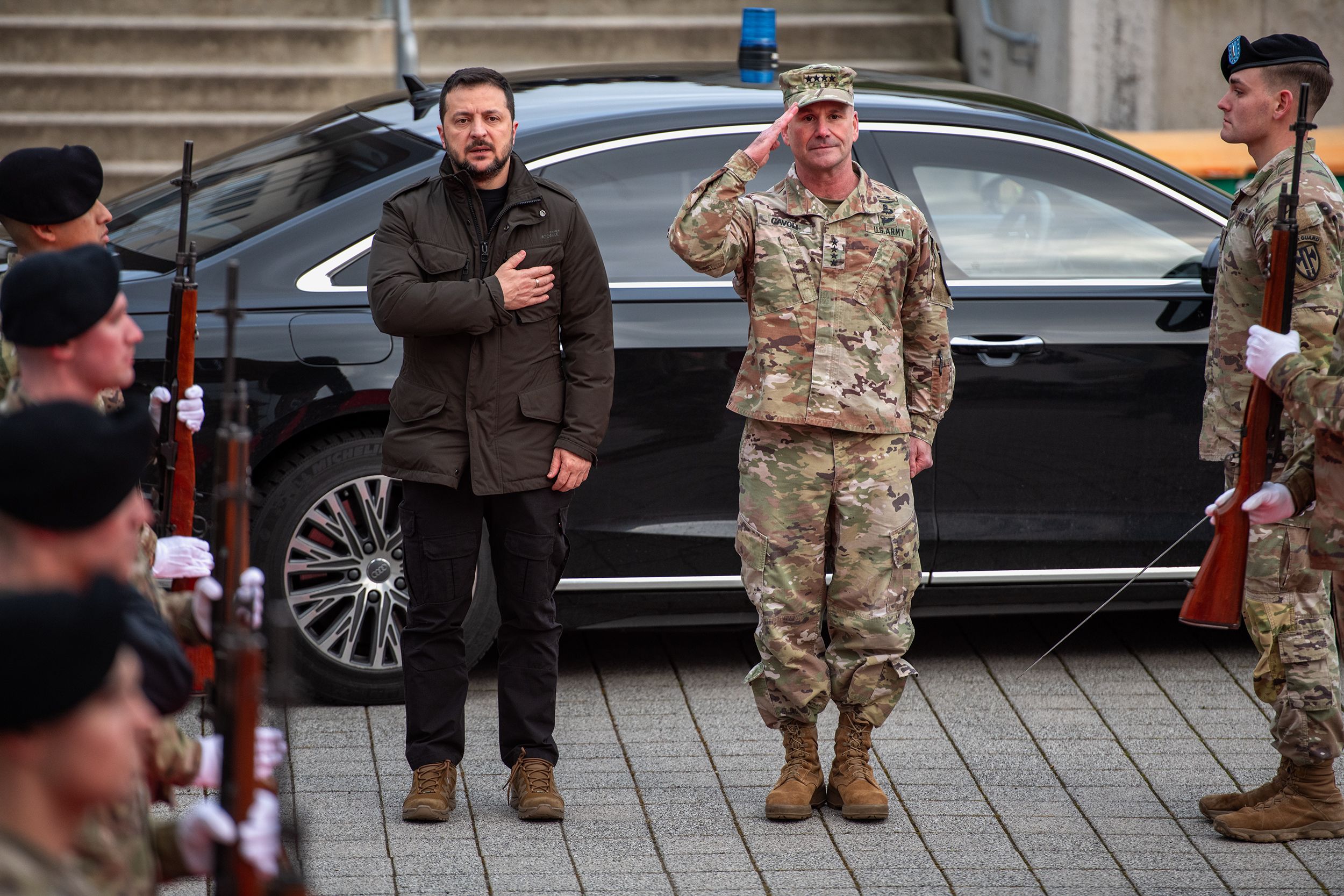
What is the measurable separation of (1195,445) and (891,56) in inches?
256

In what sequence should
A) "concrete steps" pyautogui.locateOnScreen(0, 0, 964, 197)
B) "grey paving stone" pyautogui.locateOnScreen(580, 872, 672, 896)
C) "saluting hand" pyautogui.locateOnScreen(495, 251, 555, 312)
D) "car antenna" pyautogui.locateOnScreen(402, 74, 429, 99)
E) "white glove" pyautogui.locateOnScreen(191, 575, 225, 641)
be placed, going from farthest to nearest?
"concrete steps" pyautogui.locateOnScreen(0, 0, 964, 197) < "car antenna" pyautogui.locateOnScreen(402, 74, 429, 99) < "saluting hand" pyautogui.locateOnScreen(495, 251, 555, 312) < "grey paving stone" pyautogui.locateOnScreen(580, 872, 672, 896) < "white glove" pyautogui.locateOnScreen(191, 575, 225, 641)

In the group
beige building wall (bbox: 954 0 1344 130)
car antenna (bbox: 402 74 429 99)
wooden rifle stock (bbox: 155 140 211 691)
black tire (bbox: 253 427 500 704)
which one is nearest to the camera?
wooden rifle stock (bbox: 155 140 211 691)

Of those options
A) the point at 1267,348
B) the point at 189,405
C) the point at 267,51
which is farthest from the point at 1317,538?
the point at 267,51

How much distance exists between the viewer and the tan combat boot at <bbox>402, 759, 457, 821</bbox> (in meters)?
4.63

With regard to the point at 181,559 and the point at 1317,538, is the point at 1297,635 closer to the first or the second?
the point at 1317,538

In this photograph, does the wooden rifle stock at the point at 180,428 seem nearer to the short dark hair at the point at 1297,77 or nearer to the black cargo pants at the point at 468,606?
the black cargo pants at the point at 468,606

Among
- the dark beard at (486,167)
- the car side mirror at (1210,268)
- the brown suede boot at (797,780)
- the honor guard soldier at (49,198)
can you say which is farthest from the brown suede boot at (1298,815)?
the honor guard soldier at (49,198)

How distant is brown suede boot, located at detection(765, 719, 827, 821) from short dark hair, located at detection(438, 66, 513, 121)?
1.94 m

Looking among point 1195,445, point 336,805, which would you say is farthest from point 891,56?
point 336,805

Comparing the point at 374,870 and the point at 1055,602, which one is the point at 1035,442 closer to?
the point at 1055,602

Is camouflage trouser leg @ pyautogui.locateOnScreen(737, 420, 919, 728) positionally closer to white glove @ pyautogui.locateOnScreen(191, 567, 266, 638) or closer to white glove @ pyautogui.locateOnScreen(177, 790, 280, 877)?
white glove @ pyautogui.locateOnScreen(191, 567, 266, 638)

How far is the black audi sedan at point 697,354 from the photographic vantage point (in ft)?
17.4

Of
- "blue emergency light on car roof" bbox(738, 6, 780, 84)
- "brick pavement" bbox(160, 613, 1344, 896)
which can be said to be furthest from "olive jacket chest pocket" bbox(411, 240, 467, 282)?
"blue emergency light on car roof" bbox(738, 6, 780, 84)

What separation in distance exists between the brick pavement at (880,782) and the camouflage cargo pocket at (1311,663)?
408 mm
